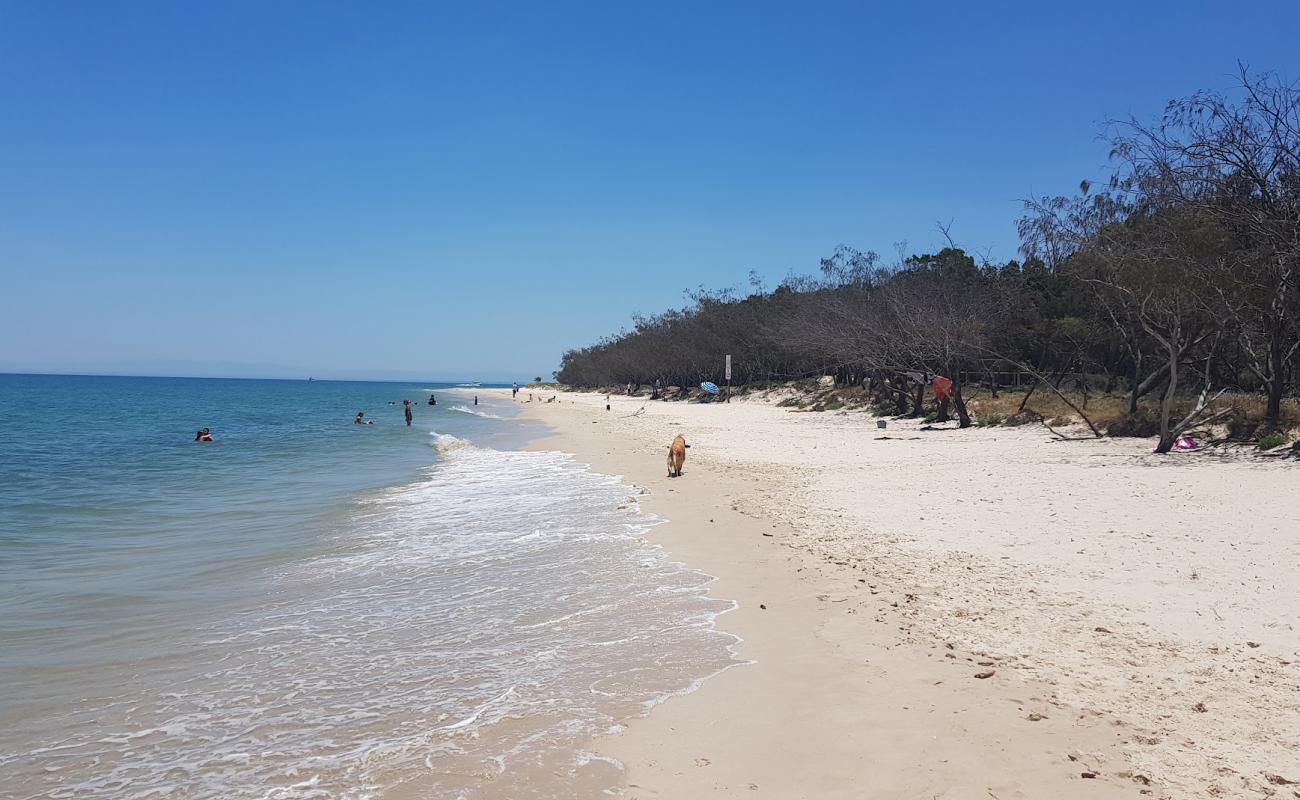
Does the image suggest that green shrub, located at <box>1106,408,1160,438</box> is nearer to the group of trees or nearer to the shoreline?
the group of trees

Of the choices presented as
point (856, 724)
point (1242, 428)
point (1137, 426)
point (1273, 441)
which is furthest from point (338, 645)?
point (1137, 426)

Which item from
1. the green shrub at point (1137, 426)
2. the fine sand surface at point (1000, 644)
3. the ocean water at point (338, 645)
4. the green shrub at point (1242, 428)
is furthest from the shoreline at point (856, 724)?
the green shrub at point (1137, 426)

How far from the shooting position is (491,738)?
4.14 metres

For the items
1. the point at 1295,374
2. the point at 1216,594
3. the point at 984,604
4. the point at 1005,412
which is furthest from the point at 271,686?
the point at 1295,374

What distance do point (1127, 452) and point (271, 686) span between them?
48.8 ft

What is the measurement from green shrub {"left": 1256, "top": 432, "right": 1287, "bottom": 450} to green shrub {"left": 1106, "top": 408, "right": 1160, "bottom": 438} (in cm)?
290

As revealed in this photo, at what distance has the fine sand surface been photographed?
3621 millimetres

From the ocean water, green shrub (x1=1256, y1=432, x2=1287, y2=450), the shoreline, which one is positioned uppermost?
green shrub (x1=1256, y1=432, x2=1287, y2=450)

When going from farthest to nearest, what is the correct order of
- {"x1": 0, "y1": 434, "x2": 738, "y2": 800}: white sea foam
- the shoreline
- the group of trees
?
1. the group of trees
2. {"x1": 0, "y1": 434, "x2": 738, "y2": 800}: white sea foam
3. the shoreline

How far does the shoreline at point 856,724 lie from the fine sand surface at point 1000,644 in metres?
0.02

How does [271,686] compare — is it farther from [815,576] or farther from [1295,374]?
[1295,374]

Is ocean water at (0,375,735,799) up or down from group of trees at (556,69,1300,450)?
down

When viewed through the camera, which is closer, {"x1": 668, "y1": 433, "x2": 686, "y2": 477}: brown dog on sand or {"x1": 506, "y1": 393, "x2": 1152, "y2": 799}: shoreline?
{"x1": 506, "y1": 393, "x2": 1152, "y2": 799}: shoreline

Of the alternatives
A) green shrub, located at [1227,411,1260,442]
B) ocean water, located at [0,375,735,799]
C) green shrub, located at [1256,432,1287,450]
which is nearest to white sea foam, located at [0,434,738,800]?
ocean water, located at [0,375,735,799]
